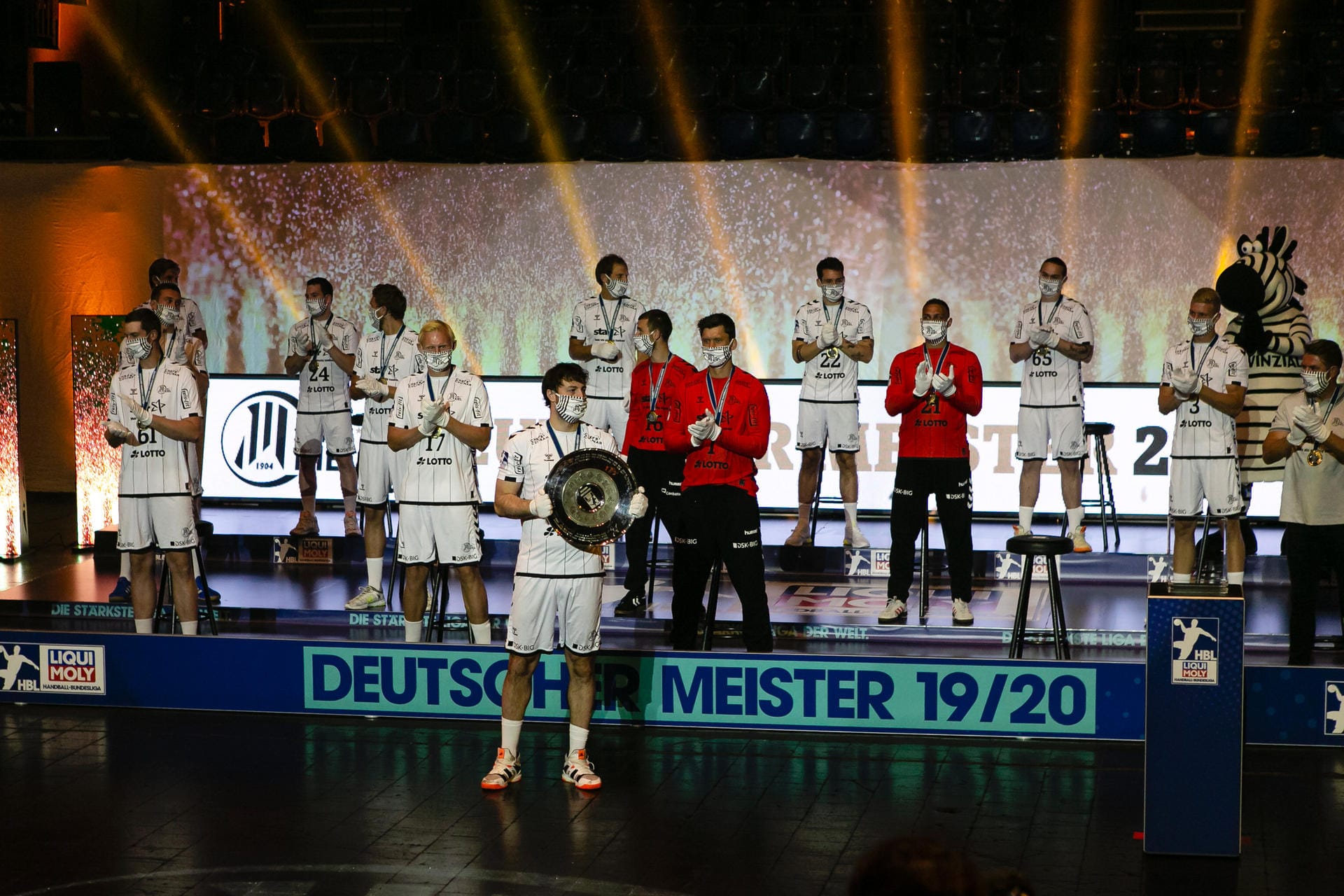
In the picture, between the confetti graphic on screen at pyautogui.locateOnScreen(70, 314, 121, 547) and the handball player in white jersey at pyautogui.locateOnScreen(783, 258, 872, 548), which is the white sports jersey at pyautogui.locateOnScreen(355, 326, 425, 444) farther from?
the confetti graphic on screen at pyautogui.locateOnScreen(70, 314, 121, 547)

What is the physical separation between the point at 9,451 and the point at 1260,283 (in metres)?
10.2

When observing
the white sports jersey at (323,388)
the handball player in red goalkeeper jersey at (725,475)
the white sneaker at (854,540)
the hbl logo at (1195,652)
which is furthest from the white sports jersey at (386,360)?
the hbl logo at (1195,652)

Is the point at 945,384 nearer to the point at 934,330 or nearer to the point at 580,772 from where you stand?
the point at 934,330

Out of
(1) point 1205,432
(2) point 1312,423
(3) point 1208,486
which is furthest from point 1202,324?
(2) point 1312,423

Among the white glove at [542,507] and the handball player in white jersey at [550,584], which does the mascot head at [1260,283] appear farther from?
the white glove at [542,507]

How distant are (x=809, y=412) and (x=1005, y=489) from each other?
2.30 m

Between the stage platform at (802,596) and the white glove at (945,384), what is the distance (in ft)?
5.13

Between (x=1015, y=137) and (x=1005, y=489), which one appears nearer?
(x=1005, y=489)

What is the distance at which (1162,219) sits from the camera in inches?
531

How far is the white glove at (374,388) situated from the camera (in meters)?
9.98

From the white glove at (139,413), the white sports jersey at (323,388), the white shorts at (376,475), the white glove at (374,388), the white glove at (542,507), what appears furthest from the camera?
the white sports jersey at (323,388)

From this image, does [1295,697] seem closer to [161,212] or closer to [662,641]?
[662,641]

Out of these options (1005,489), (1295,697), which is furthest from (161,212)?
(1295,697)

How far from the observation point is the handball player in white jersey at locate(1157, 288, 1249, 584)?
31.8ft
